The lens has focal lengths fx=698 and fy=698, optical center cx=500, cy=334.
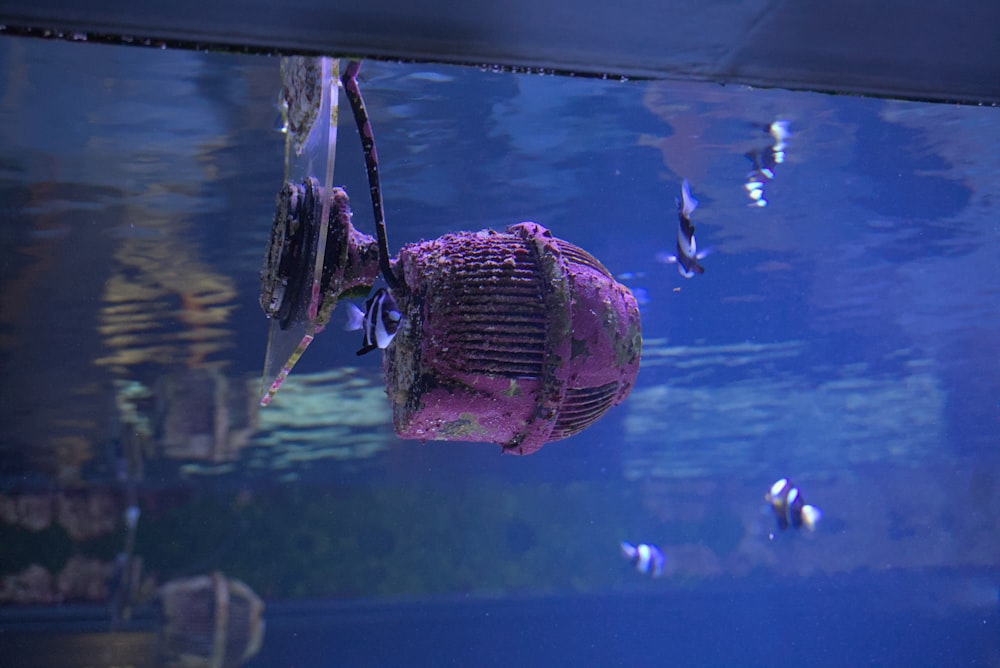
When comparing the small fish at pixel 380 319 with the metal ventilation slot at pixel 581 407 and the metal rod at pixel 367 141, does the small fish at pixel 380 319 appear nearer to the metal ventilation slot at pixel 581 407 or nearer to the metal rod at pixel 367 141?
the metal rod at pixel 367 141

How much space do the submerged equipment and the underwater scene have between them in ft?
0.08

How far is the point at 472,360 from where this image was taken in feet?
14.1

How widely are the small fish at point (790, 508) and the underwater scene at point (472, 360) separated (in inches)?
2.8

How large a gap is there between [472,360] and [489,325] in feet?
0.80

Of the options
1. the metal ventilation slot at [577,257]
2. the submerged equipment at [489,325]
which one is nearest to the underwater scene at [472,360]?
the submerged equipment at [489,325]

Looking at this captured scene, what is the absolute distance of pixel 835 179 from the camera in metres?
13.4

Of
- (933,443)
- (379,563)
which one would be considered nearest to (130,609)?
(379,563)

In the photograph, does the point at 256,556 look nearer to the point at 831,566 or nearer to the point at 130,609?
the point at 130,609

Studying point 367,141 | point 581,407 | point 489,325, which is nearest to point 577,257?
point 489,325

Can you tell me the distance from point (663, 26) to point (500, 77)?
291 inches

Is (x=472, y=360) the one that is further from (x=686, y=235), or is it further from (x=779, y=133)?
(x=779, y=133)

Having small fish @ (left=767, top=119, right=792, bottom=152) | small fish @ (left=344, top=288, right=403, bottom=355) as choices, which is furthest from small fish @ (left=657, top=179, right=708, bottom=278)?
small fish @ (left=767, top=119, right=792, bottom=152)

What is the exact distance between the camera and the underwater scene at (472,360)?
186 inches

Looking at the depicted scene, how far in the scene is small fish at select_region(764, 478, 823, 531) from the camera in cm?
1028
